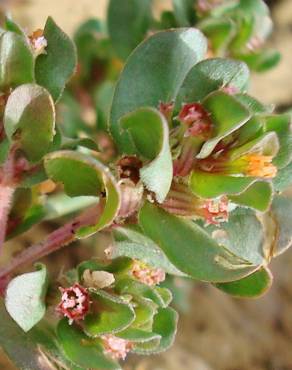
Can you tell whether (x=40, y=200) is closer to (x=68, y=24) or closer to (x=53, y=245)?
(x=53, y=245)

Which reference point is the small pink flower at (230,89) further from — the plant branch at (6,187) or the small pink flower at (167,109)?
the plant branch at (6,187)

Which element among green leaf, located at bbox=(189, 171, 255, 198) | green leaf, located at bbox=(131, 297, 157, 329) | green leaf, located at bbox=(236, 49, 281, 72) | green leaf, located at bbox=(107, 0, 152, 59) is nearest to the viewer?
green leaf, located at bbox=(189, 171, 255, 198)

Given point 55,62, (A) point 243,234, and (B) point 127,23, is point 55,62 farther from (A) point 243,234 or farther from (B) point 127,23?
(B) point 127,23

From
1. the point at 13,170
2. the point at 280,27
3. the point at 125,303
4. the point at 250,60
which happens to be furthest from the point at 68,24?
the point at 125,303

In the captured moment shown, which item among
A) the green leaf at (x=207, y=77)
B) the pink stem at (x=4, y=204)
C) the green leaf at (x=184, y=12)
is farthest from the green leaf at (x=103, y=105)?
the green leaf at (x=207, y=77)

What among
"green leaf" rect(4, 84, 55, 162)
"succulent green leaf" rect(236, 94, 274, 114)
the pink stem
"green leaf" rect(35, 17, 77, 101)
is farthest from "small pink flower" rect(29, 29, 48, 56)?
"succulent green leaf" rect(236, 94, 274, 114)

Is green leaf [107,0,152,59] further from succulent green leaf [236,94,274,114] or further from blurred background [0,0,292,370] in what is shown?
succulent green leaf [236,94,274,114]
